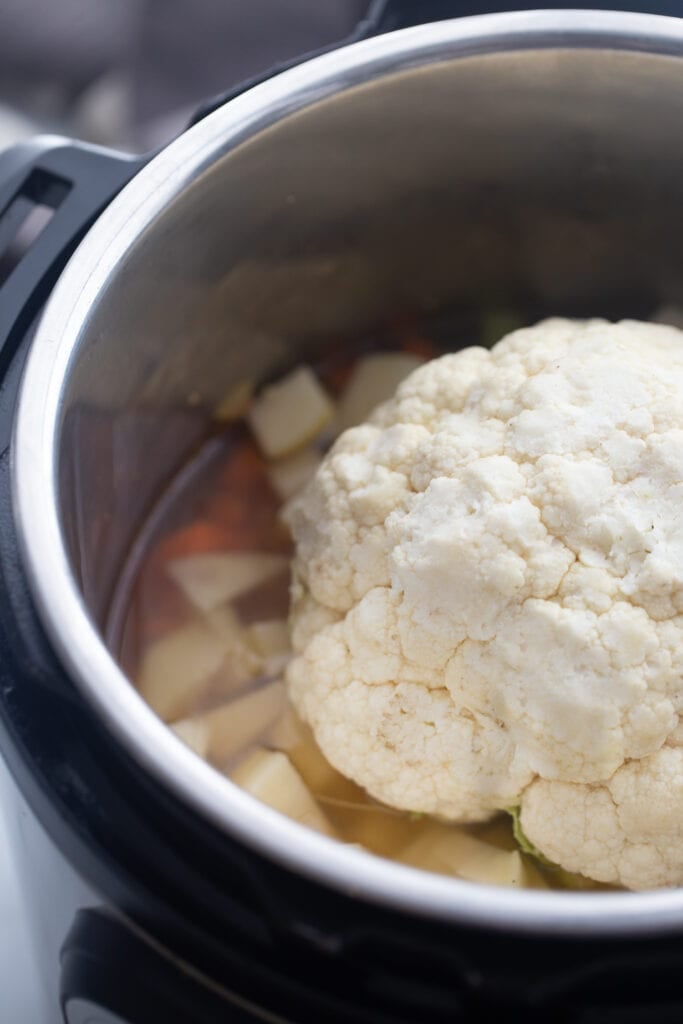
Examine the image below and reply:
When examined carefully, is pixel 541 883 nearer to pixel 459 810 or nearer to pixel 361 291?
pixel 459 810

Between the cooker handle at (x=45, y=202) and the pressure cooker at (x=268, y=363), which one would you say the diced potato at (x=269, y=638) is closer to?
the pressure cooker at (x=268, y=363)

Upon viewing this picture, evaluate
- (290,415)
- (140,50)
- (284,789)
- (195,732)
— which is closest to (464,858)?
(284,789)

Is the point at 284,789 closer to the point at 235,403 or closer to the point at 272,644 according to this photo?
the point at 272,644

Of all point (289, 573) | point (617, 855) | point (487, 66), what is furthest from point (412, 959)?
point (487, 66)

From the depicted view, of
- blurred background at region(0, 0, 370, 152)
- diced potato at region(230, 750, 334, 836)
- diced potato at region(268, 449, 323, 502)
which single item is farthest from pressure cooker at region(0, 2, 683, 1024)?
blurred background at region(0, 0, 370, 152)

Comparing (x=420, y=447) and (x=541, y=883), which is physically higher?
(x=420, y=447)

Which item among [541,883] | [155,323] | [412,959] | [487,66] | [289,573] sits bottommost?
[541,883]

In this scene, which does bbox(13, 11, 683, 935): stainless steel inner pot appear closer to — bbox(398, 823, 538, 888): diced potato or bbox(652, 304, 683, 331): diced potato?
bbox(652, 304, 683, 331): diced potato
